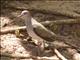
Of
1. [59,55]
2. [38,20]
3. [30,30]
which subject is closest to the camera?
[59,55]

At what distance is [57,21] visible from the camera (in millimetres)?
6133

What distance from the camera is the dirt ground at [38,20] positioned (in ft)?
17.7

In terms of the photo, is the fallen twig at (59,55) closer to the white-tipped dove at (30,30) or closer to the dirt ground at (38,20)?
the dirt ground at (38,20)

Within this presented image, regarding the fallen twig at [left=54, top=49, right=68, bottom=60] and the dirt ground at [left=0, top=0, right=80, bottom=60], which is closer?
the fallen twig at [left=54, top=49, right=68, bottom=60]

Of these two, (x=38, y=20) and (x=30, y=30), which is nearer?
(x=30, y=30)

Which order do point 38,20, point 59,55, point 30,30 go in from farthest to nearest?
point 38,20
point 30,30
point 59,55

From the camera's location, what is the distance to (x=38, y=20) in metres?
6.40

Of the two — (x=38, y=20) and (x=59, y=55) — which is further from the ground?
(x=38, y=20)

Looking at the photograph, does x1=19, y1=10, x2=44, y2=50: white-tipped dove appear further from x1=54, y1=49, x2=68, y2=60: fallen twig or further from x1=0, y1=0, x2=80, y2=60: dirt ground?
x1=54, y1=49, x2=68, y2=60: fallen twig

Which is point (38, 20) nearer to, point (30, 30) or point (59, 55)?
point (30, 30)

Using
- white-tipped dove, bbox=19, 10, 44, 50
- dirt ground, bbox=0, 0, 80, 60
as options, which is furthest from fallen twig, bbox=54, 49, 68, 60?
white-tipped dove, bbox=19, 10, 44, 50

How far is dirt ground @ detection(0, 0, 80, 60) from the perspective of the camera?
5402 millimetres

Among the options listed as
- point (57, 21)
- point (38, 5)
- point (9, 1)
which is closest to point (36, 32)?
point (57, 21)

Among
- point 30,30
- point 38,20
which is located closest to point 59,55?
point 30,30
